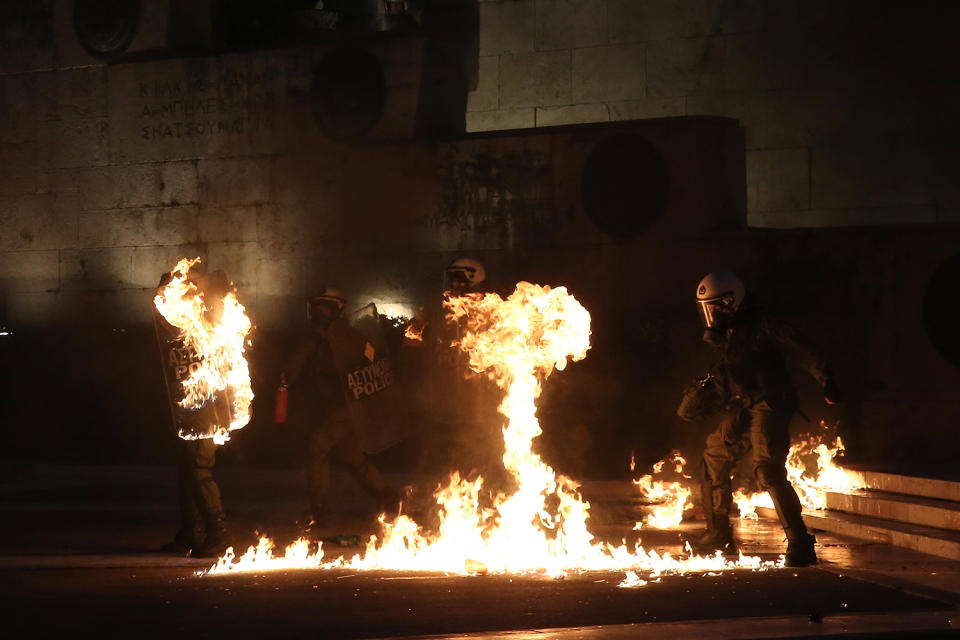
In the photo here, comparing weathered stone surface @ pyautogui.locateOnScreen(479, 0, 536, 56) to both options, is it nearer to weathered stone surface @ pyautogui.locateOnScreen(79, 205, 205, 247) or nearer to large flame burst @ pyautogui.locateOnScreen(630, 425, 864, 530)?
weathered stone surface @ pyautogui.locateOnScreen(79, 205, 205, 247)

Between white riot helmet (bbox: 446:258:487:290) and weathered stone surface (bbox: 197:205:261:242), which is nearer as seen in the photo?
white riot helmet (bbox: 446:258:487:290)

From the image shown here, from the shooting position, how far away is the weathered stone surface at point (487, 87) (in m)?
18.8

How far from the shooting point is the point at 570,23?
60.6 ft

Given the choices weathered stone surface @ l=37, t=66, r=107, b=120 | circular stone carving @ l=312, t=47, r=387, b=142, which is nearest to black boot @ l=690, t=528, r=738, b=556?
circular stone carving @ l=312, t=47, r=387, b=142

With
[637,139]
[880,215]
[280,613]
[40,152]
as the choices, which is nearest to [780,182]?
[880,215]

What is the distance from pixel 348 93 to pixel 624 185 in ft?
12.5

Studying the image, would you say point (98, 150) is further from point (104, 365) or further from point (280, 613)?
point (280, 613)

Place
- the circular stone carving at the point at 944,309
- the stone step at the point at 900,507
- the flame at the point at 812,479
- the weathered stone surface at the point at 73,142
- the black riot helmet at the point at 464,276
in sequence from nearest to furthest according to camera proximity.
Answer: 1. the stone step at the point at 900,507
2. the black riot helmet at the point at 464,276
3. the flame at the point at 812,479
4. the circular stone carving at the point at 944,309
5. the weathered stone surface at the point at 73,142

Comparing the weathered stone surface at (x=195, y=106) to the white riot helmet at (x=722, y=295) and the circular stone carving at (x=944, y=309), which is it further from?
the white riot helmet at (x=722, y=295)

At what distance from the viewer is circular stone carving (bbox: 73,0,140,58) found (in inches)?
702

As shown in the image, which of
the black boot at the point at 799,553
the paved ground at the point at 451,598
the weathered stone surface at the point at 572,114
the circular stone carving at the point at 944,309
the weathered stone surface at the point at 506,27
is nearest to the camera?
the paved ground at the point at 451,598

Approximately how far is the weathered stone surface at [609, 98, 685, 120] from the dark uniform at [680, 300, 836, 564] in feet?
30.8

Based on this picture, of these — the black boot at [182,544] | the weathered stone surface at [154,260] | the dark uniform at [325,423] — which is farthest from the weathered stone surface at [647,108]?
the black boot at [182,544]

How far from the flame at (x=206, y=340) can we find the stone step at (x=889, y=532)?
4.70 meters
